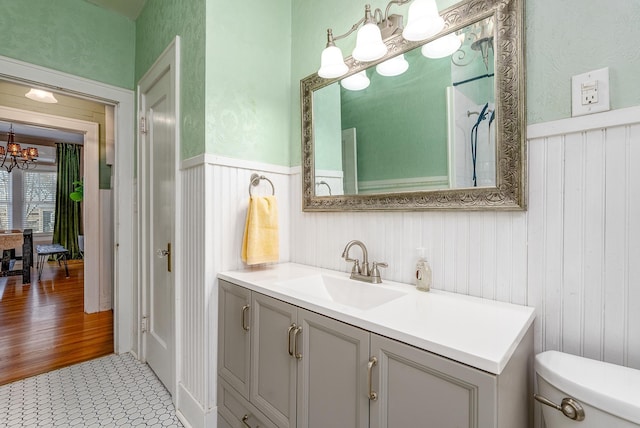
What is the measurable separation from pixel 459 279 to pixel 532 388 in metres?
0.39

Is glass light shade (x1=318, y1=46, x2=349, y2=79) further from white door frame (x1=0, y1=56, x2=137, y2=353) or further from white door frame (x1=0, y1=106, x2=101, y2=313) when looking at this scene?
white door frame (x1=0, y1=106, x2=101, y2=313)

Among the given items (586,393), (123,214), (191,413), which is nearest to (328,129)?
(586,393)

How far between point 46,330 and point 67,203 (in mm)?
4945

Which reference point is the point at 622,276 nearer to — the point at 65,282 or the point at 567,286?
the point at 567,286

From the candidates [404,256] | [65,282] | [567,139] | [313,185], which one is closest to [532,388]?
[404,256]

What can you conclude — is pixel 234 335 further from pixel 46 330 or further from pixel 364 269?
pixel 46 330

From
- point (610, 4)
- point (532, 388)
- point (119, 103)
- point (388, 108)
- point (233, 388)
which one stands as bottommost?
point (233, 388)

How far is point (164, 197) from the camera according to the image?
1958 mm

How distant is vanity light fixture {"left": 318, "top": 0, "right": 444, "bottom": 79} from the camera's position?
112cm

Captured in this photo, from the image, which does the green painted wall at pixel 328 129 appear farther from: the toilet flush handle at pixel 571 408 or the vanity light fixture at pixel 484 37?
the toilet flush handle at pixel 571 408

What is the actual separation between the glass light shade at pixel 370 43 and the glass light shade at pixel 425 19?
0.17 m

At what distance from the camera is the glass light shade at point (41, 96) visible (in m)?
2.89

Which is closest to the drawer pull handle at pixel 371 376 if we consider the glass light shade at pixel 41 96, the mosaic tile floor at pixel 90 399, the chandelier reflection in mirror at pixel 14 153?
the mosaic tile floor at pixel 90 399

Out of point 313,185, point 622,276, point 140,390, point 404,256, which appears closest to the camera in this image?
point 622,276
